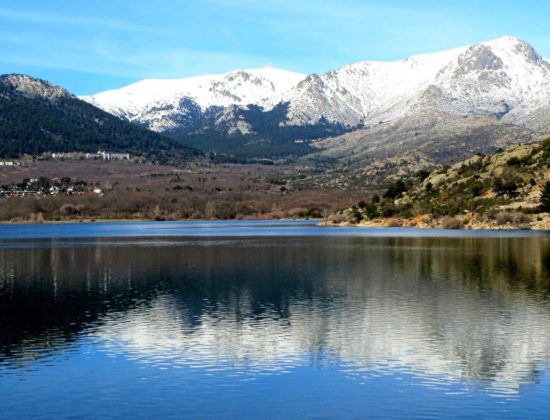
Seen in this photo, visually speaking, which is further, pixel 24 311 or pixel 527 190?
pixel 527 190

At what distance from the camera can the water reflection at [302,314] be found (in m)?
33.6

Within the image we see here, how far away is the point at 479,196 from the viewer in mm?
160375

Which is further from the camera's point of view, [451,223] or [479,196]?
[479,196]

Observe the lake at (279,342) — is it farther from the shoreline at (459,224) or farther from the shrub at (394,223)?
the shrub at (394,223)

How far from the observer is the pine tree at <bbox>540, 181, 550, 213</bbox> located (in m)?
141

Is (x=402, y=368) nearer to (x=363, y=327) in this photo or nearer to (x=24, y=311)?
(x=363, y=327)

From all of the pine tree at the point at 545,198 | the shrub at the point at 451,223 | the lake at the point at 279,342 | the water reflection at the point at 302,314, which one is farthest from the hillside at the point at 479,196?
the lake at the point at 279,342

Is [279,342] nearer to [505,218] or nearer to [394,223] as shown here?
[505,218]

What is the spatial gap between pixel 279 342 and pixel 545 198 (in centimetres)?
11558

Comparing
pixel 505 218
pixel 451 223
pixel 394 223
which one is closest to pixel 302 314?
pixel 505 218

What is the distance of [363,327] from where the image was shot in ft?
135

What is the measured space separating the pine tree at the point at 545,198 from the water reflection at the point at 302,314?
5836 centimetres

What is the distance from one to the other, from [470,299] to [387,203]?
140871mm

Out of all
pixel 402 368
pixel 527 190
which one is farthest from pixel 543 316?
pixel 527 190
